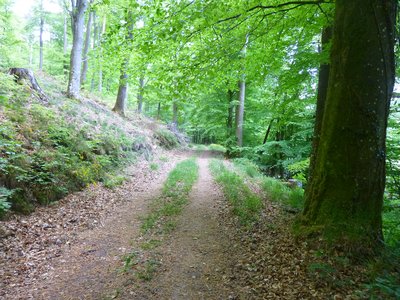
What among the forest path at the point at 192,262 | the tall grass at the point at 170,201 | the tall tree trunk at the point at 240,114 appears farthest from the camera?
the tall tree trunk at the point at 240,114

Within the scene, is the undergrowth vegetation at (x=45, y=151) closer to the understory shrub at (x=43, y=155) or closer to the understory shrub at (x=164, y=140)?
the understory shrub at (x=43, y=155)

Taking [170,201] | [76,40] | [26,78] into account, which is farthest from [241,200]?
[76,40]

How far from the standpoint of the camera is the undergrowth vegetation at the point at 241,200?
669 centimetres

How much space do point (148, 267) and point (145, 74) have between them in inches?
212

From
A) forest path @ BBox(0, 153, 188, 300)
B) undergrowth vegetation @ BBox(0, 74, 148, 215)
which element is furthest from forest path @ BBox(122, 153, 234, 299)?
undergrowth vegetation @ BBox(0, 74, 148, 215)

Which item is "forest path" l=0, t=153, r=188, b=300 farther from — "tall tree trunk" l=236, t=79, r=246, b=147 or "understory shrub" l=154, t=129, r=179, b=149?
"understory shrub" l=154, t=129, r=179, b=149

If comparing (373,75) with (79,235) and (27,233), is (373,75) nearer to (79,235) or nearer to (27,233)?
(79,235)

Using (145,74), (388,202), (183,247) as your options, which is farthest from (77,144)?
(388,202)

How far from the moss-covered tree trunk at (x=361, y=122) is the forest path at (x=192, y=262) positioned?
1.99m

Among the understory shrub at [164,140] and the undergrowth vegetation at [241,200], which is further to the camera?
the understory shrub at [164,140]

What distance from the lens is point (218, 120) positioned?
22188mm

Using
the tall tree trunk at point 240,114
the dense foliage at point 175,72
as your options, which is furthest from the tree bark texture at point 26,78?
the tall tree trunk at point 240,114

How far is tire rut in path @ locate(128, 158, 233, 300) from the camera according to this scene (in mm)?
3943

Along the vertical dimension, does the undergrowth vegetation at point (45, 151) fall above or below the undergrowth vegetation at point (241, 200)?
above
